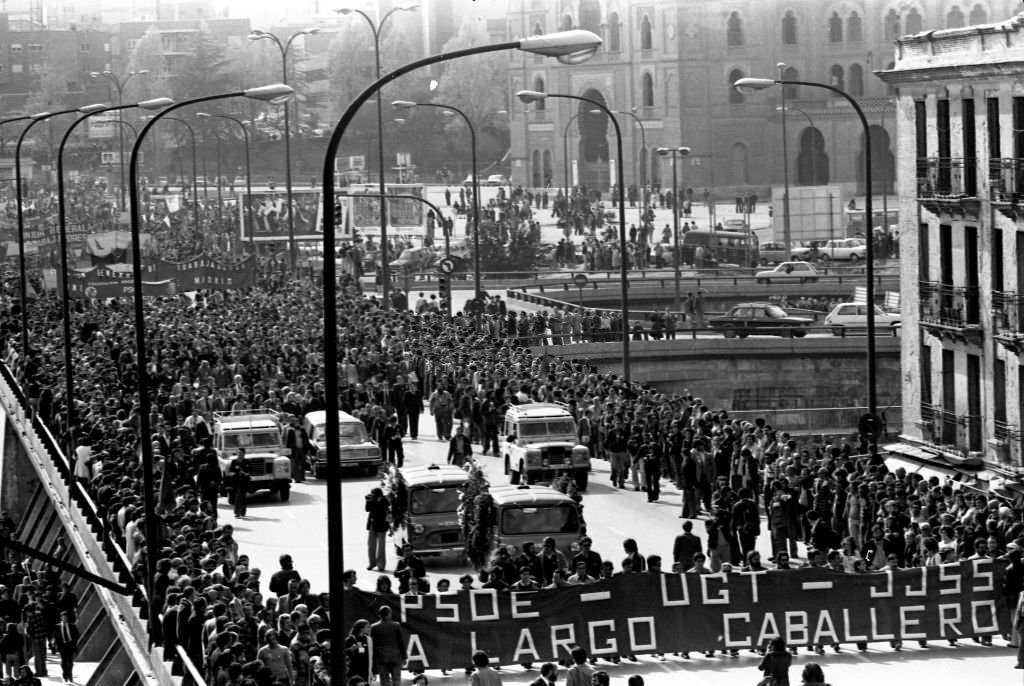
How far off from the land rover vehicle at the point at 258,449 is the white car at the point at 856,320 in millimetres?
28812

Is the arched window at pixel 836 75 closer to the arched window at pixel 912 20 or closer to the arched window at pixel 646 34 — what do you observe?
the arched window at pixel 912 20

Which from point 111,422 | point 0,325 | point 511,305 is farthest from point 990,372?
point 511,305

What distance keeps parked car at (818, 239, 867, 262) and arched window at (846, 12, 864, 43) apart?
144ft

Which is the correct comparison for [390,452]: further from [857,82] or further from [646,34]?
[646,34]

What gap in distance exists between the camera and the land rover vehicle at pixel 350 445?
137 feet

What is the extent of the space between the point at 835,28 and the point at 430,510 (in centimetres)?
10823

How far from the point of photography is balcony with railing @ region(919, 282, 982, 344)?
4544 cm

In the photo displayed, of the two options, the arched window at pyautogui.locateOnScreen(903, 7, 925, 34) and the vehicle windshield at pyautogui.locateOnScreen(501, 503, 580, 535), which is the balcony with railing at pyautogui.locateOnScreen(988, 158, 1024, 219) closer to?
the vehicle windshield at pyautogui.locateOnScreen(501, 503, 580, 535)

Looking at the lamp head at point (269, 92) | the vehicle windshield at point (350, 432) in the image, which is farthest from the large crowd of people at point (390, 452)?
the lamp head at point (269, 92)

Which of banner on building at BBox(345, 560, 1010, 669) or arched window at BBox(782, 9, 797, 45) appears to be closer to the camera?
banner on building at BBox(345, 560, 1010, 669)

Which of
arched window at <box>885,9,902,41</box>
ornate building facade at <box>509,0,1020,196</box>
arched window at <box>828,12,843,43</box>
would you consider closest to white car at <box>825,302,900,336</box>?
ornate building facade at <box>509,0,1020,196</box>

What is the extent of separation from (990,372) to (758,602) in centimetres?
1990

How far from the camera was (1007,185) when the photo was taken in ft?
143

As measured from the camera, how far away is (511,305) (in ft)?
260
